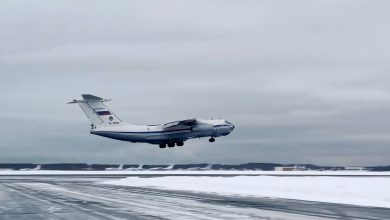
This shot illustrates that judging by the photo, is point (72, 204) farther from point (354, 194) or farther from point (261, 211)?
point (354, 194)

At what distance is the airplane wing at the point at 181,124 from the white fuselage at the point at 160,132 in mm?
283

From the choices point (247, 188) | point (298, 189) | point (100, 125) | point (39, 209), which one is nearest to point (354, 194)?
point (298, 189)

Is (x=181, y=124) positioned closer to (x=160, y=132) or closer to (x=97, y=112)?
(x=160, y=132)

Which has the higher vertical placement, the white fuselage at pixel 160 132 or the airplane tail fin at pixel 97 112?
the airplane tail fin at pixel 97 112

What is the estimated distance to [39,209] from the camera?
103 feet

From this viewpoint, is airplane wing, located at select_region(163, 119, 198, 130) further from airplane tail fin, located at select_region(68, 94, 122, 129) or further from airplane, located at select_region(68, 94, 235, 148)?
airplane tail fin, located at select_region(68, 94, 122, 129)

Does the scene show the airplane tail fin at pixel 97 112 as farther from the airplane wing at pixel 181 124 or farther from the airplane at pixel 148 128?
the airplane wing at pixel 181 124

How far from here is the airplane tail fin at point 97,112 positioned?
88.7 meters

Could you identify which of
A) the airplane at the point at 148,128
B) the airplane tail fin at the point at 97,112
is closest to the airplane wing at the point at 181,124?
the airplane at the point at 148,128

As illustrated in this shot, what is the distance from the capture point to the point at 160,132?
289ft

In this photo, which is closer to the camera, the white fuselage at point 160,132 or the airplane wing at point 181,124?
the white fuselage at point 160,132

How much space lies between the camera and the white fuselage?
86812 mm

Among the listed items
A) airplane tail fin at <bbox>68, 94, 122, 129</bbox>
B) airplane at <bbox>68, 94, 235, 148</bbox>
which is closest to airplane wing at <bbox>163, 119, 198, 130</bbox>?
airplane at <bbox>68, 94, 235, 148</bbox>

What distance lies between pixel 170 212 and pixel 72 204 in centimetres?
808
